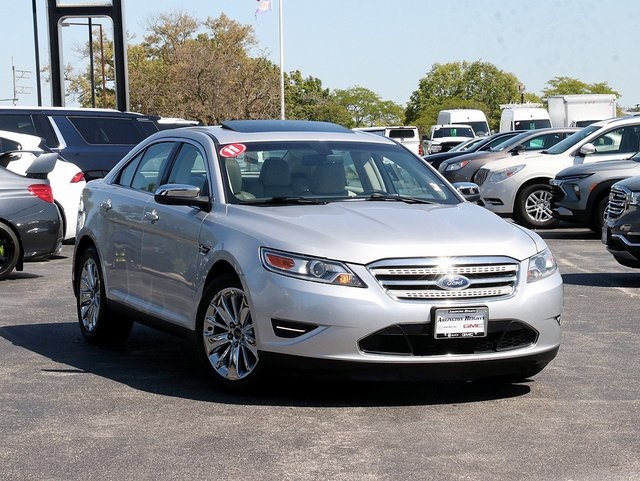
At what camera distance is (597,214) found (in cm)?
1900

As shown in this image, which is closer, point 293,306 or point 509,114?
point 293,306

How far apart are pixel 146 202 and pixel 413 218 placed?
2059mm

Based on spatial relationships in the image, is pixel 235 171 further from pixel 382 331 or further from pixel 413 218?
pixel 382 331

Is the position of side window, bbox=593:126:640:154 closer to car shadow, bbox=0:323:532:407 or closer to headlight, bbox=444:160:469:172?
headlight, bbox=444:160:469:172

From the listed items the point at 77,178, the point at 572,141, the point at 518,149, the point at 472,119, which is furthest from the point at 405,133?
the point at 77,178

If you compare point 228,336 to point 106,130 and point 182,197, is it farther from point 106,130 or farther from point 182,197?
point 106,130

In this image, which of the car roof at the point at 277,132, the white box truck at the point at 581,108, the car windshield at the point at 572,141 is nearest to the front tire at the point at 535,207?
the car windshield at the point at 572,141

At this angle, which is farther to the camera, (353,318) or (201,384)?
(201,384)

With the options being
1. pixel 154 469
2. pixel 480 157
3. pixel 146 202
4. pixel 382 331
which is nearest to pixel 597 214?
pixel 480 157

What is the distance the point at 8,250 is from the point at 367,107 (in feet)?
559

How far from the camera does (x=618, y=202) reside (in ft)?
45.0

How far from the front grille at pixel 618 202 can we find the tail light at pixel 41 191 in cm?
595

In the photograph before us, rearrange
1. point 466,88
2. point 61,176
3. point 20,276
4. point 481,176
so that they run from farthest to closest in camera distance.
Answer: point 466,88
point 481,176
point 61,176
point 20,276

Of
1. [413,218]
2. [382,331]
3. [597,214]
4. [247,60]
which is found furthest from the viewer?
[247,60]
